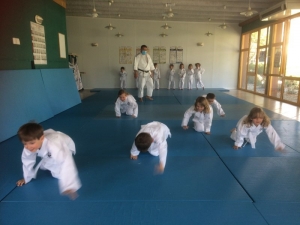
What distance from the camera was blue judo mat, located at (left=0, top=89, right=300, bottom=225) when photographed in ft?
7.09

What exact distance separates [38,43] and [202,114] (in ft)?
16.8

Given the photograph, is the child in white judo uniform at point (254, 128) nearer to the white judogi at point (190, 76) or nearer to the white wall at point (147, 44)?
the white judogi at point (190, 76)

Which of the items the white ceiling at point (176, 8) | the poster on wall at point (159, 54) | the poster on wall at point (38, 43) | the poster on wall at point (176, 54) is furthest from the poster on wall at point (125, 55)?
the poster on wall at point (38, 43)

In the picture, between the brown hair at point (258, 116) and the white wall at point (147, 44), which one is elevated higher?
the white wall at point (147, 44)

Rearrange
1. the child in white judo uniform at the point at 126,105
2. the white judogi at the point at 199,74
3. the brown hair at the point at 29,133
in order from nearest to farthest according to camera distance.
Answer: the brown hair at the point at 29,133 → the child in white judo uniform at the point at 126,105 → the white judogi at the point at 199,74

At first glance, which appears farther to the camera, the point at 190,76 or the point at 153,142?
the point at 190,76

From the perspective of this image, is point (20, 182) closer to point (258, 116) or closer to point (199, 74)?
point (258, 116)

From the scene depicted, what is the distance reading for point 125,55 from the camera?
1412cm

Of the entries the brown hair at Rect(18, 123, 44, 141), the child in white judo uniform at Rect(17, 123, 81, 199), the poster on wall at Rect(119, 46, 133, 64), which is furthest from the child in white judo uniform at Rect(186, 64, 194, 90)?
the brown hair at Rect(18, 123, 44, 141)

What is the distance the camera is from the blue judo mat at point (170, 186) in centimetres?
216

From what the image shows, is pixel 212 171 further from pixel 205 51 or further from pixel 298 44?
pixel 205 51

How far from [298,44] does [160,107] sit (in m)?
6.31

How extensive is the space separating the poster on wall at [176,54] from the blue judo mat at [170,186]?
10670 mm

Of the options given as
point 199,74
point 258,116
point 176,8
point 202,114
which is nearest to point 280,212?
point 258,116
